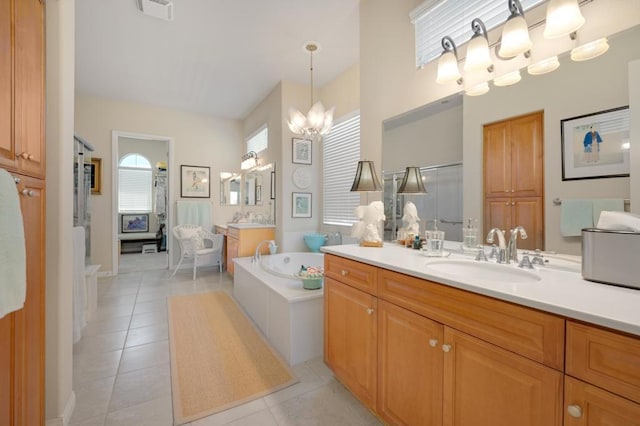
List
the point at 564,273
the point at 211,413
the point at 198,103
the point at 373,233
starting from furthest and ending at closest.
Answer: the point at 198,103
the point at 373,233
the point at 211,413
the point at 564,273

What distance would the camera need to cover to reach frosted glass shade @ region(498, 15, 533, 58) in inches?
52.8

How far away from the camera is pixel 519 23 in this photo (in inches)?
53.0

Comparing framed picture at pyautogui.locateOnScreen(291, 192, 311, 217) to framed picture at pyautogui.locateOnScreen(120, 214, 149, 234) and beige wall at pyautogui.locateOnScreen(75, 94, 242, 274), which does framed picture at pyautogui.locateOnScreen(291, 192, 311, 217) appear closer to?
beige wall at pyautogui.locateOnScreen(75, 94, 242, 274)

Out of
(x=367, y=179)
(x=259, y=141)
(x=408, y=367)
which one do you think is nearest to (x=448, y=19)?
(x=367, y=179)

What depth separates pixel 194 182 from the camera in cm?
530

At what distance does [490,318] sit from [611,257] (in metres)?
0.46

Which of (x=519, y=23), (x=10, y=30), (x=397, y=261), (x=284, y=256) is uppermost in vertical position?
(x=519, y=23)

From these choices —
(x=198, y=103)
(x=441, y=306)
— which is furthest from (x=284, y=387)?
(x=198, y=103)

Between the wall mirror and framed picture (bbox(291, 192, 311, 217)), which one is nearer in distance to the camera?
framed picture (bbox(291, 192, 311, 217))

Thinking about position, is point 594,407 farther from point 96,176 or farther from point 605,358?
point 96,176

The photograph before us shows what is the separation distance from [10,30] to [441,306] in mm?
1961

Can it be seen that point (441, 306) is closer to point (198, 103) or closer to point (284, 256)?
point (284, 256)

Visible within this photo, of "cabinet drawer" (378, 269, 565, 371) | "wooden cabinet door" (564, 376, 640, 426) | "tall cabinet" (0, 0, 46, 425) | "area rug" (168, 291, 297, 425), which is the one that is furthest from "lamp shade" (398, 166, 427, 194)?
"tall cabinet" (0, 0, 46, 425)

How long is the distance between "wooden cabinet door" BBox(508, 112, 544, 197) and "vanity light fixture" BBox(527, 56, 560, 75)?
0.20m
